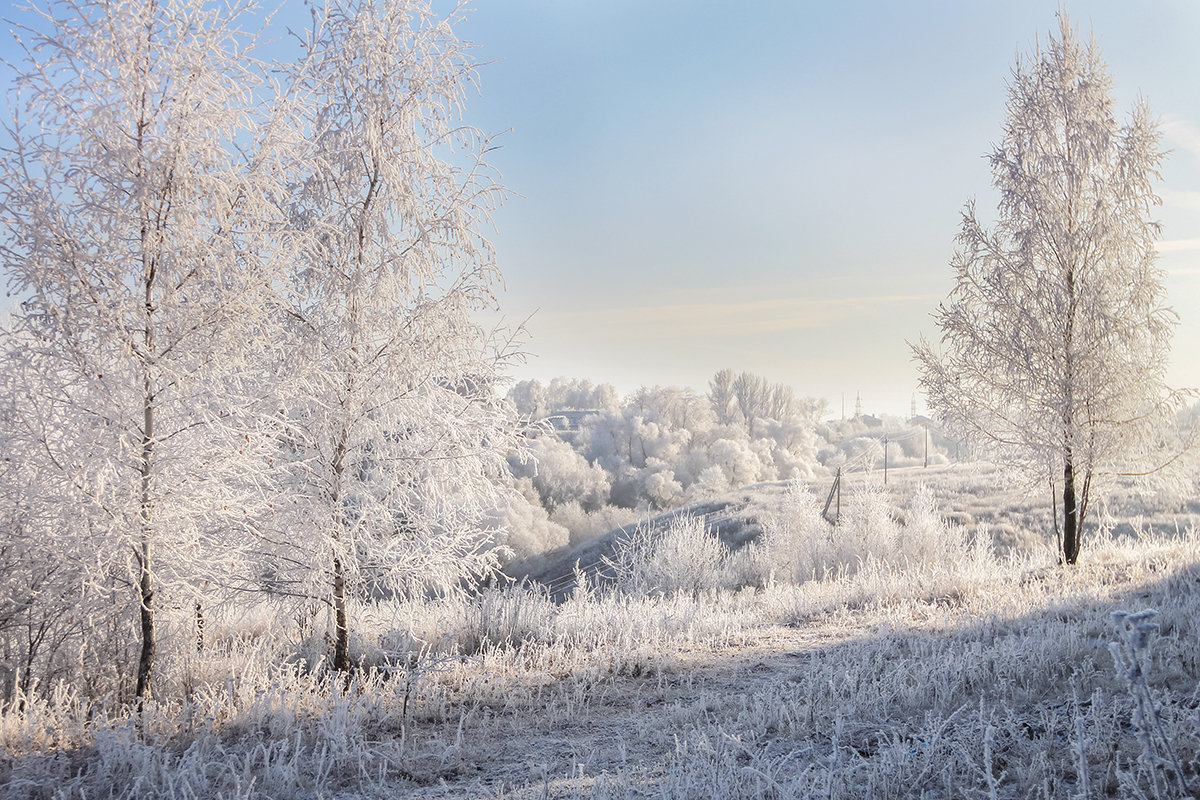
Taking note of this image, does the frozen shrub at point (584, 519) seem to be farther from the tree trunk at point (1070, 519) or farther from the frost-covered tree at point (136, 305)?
the frost-covered tree at point (136, 305)

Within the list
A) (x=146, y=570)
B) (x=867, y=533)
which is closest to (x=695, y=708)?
(x=146, y=570)

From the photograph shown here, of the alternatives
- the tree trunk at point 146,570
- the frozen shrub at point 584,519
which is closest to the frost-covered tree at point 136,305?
the tree trunk at point 146,570

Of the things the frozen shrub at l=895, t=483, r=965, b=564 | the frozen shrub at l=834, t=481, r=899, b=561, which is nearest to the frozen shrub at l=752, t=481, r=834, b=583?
the frozen shrub at l=834, t=481, r=899, b=561

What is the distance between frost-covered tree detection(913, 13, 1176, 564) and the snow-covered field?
88.0 inches

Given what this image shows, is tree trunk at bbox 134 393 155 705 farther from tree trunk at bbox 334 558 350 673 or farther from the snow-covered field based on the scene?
tree trunk at bbox 334 558 350 673

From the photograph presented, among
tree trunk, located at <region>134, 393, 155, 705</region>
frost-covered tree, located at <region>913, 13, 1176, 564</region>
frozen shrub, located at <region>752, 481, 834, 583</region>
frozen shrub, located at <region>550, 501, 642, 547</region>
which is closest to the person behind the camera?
tree trunk, located at <region>134, 393, 155, 705</region>

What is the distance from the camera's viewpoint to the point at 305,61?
6395mm

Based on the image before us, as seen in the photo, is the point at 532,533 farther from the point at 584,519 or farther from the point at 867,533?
the point at 867,533

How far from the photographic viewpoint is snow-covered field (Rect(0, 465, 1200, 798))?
320 centimetres

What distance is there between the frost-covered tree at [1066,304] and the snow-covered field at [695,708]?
2.23m


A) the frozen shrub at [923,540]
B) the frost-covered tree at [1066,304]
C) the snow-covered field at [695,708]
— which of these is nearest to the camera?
the snow-covered field at [695,708]

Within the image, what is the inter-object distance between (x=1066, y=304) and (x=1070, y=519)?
10.9 ft

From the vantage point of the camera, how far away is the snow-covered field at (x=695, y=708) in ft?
10.5

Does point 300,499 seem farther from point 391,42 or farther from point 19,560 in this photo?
point 391,42
